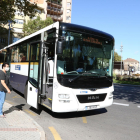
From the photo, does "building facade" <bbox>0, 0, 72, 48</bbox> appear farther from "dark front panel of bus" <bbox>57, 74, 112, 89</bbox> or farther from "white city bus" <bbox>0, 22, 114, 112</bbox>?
"dark front panel of bus" <bbox>57, 74, 112, 89</bbox>

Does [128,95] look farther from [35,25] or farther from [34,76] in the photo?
[35,25]

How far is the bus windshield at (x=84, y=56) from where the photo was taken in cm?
Answer: 579

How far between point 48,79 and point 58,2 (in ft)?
Result: 199

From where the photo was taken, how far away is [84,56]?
6.10 meters

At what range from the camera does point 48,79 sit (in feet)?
20.0

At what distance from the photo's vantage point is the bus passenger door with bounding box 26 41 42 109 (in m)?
6.32

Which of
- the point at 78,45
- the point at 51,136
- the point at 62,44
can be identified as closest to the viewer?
the point at 51,136

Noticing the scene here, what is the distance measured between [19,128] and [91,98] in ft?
8.49

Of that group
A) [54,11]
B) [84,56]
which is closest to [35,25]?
[54,11]

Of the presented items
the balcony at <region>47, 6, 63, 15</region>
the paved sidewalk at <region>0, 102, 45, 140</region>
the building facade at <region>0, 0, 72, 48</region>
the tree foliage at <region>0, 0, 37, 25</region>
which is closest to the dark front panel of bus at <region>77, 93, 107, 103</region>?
the paved sidewalk at <region>0, 102, 45, 140</region>

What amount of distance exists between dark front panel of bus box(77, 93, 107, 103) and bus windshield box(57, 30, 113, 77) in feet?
2.43

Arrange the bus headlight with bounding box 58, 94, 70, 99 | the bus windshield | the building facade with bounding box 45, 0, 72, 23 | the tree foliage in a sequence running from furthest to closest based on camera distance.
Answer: the building facade with bounding box 45, 0, 72, 23
the tree foliage
the bus windshield
the bus headlight with bounding box 58, 94, 70, 99

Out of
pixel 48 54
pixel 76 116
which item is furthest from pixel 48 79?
pixel 76 116

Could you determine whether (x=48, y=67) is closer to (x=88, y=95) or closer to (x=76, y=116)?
(x=88, y=95)
